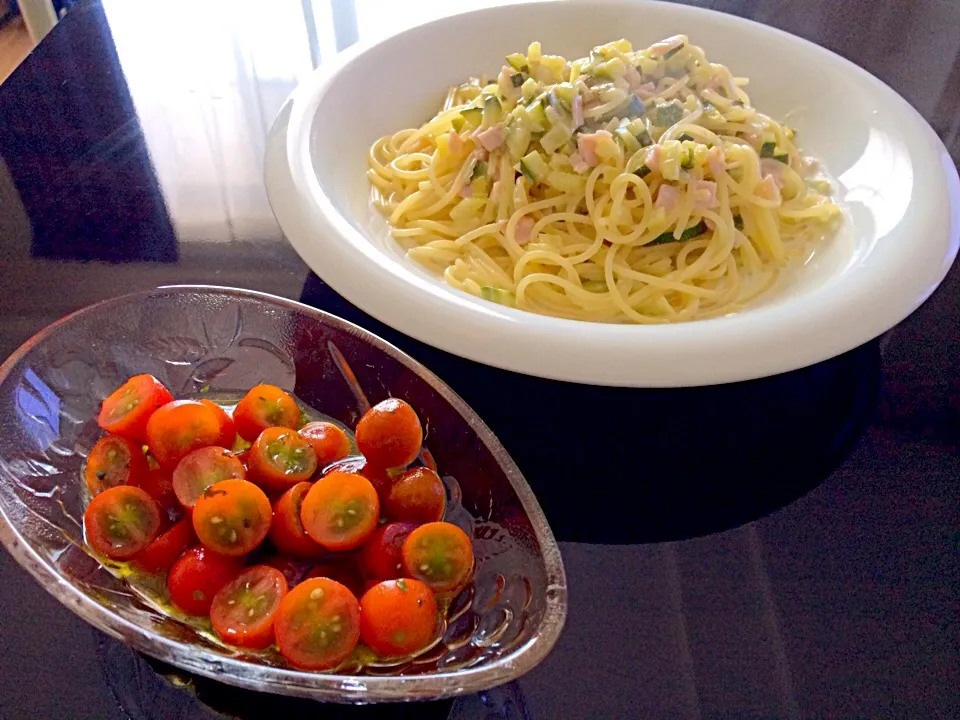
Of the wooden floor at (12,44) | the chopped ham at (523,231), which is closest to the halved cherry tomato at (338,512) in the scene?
the chopped ham at (523,231)

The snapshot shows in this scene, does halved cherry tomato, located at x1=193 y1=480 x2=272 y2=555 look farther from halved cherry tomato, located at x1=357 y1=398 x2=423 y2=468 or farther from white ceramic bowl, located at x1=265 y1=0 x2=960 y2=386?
white ceramic bowl, located at x1=265 y1=0 x2=960 y2=386

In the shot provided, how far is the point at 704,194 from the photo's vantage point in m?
1.40

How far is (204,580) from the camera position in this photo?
0.74m

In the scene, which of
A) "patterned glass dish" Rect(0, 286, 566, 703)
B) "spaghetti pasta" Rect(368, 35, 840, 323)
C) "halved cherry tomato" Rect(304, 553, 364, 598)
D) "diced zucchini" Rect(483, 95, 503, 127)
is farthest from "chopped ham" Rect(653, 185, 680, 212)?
"halved cherry tomato" Rect(304, 553, 364, 598)

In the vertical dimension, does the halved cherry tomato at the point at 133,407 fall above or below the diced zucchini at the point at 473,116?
above

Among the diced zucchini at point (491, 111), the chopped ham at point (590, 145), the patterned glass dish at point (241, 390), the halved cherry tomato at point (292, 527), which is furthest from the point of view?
the diced zucchini at point (491, 111)

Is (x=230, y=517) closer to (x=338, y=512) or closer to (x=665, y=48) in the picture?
(x=338, y=512)

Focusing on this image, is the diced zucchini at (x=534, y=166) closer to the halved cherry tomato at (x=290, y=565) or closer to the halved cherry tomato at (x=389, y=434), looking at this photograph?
the halved cherry tomato at (x=389, y=434)

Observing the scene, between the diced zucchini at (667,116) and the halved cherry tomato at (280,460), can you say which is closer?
the halved cherry tomato at (280,460)

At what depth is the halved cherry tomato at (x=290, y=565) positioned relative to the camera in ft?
2.49

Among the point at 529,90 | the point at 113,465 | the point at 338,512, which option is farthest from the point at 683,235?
the point at 113,465

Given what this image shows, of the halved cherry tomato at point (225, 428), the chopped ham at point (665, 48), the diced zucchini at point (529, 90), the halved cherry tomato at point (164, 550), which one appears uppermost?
the chopped ham at point (665, 48)

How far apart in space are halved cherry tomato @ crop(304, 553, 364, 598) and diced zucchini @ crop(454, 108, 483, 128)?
1.03 meters

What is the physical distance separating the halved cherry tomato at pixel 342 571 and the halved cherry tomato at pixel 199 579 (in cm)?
8
